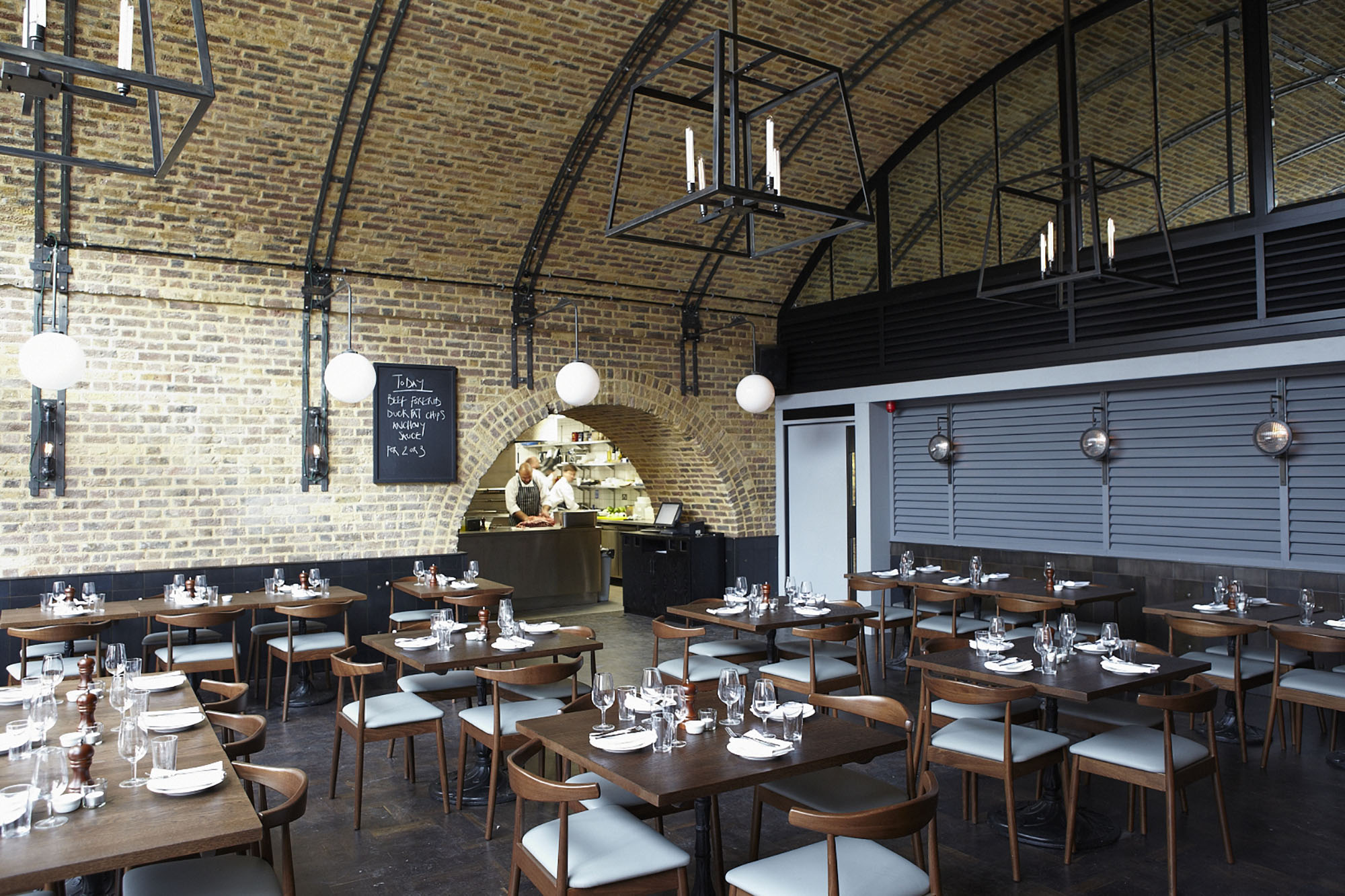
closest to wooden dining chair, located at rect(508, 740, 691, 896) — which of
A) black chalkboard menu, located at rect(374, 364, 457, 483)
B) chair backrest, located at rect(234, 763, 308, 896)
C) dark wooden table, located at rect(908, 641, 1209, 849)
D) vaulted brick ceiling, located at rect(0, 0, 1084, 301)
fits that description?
chair backrest, located at rect(234, 763, 308, 896)

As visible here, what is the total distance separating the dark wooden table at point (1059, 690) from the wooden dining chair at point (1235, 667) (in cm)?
70

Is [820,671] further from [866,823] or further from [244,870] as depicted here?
[244,870]

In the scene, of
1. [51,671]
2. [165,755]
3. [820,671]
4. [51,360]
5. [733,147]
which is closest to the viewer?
[165,755]

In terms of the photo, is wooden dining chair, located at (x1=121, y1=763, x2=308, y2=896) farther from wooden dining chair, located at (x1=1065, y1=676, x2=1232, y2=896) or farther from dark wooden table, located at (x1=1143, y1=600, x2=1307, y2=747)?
dark wooden table, located at (x1=1143, y1=600, x2=1307, y2=747)

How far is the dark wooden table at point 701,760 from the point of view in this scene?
9.20 feet

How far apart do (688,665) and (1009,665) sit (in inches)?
75.6

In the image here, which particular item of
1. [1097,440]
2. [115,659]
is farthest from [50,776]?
[1097,440]

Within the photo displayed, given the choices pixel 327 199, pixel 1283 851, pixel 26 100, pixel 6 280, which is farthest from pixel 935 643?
pixel 6 280

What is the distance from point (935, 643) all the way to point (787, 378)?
19.1 ft

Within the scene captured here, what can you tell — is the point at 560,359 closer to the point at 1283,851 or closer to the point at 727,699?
the point at 727,699

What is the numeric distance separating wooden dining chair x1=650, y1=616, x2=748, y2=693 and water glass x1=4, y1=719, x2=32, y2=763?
9.35 feet

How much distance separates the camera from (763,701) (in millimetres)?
3342

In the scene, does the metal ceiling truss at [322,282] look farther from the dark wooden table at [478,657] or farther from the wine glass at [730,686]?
the wine glass at [730,686]

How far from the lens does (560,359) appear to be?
904 centimetres
